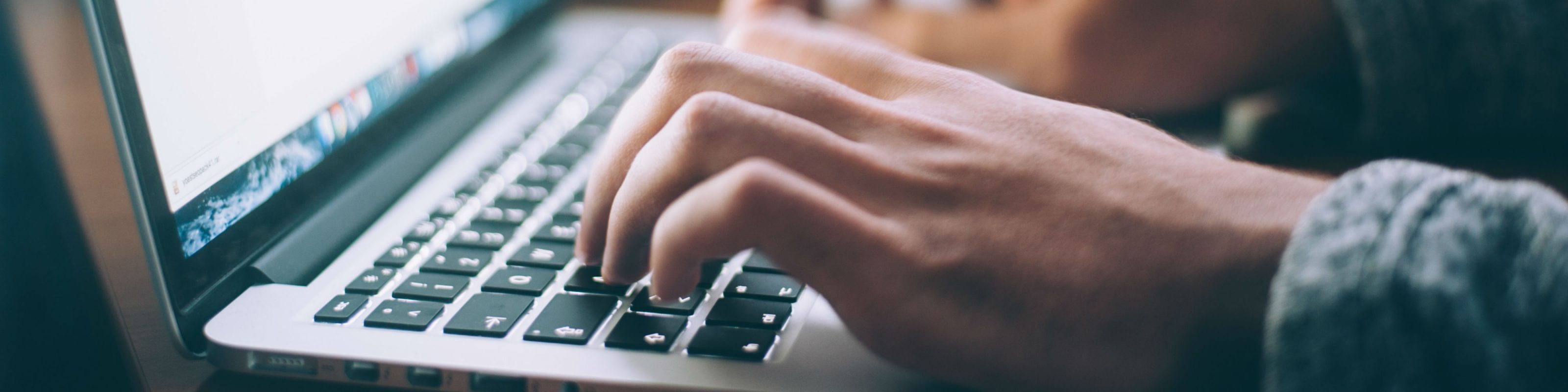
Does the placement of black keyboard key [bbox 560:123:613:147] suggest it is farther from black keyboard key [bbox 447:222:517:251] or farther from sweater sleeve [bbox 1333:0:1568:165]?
sweater sleeve [bbox 1333:0:1568:165]

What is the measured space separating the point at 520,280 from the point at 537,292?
0.04 ft

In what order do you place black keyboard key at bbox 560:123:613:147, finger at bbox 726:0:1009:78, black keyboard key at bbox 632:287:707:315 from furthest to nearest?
finger at bbox 726:0:1009:78 < black keyboard key at bbox 560:123:613:147 < black keyboard key at bbox 632:287:707:315

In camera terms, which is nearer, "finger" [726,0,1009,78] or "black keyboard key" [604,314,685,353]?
"black keyboard key" [604,314,685,353]

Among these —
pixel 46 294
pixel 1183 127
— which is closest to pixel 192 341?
pixel 46 294

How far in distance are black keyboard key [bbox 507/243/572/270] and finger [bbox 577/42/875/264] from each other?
0.14 ft

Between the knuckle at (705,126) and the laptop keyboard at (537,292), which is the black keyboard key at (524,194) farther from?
the knuckle at (705,126)

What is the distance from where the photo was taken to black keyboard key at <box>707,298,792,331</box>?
385 millimetres

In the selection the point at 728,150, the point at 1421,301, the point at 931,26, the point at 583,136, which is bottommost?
the point at 1421,301

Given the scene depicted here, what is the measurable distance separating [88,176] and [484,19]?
401 mm

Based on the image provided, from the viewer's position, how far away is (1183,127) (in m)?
0.65

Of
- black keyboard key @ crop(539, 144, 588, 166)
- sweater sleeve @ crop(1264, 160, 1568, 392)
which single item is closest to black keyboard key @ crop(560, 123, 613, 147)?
black keyboard key @ crop(539, 144, 588, 166)

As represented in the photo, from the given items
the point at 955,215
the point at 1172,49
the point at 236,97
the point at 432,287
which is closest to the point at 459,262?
the point at 432,287

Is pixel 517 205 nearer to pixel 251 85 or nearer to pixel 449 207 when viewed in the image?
pixel 449 207

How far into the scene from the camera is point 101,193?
0.36 m
